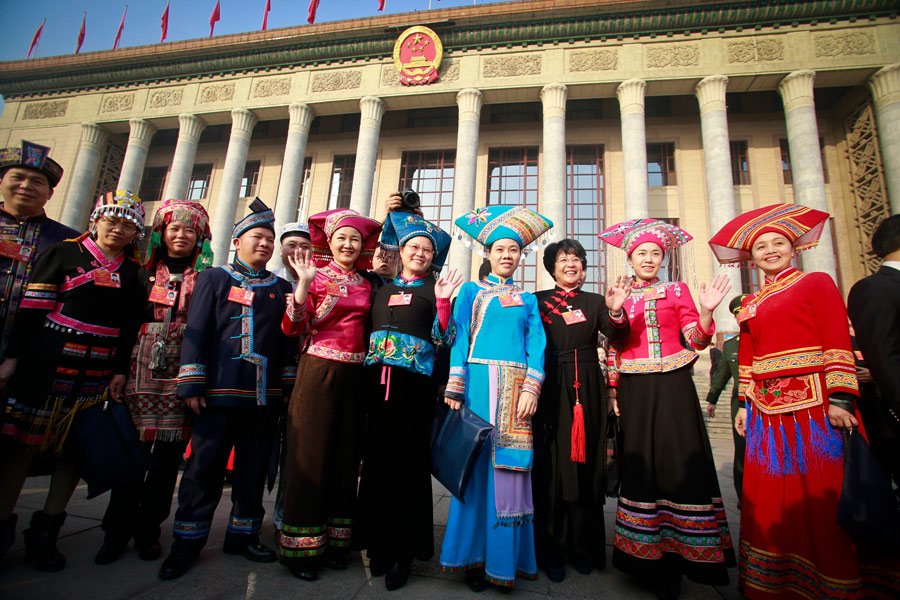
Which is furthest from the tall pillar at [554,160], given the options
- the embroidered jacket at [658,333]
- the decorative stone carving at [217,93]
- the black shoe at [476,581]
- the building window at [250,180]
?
the building window at [250,180]

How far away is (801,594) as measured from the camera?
6.99ft

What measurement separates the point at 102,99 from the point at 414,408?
26128 mm

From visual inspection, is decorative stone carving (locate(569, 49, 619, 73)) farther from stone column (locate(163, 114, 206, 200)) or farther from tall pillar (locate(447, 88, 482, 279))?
stone column (locate(163, 114, 206, 200))

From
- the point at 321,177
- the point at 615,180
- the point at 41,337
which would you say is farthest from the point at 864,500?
the point at 321,177

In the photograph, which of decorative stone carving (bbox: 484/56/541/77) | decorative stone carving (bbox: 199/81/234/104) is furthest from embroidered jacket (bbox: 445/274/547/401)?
decorative stone carving (bbox: 199/81/234/104)

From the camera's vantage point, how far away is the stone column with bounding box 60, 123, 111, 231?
18422 millimetres

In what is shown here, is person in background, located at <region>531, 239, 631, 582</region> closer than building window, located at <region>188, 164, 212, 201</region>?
Yes

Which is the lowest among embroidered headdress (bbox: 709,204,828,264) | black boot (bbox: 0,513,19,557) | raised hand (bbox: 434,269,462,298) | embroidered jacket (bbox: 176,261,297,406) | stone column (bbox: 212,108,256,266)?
black boot (bbox: 0,513,19,557)

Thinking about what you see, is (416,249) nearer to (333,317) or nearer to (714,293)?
(333,317)

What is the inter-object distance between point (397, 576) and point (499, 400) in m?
1.15

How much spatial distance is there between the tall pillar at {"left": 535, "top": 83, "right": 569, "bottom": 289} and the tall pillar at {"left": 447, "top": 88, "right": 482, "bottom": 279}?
8.85 feet

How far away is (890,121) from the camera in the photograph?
43.5ft

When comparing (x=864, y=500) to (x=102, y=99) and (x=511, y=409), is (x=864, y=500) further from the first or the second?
(x=102, y=99)

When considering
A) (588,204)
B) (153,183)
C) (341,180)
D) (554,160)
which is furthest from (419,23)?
(153,183)
